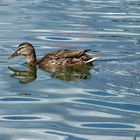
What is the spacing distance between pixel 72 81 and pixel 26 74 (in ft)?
4.98

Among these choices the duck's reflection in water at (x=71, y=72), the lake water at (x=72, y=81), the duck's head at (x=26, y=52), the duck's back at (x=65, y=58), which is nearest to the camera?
the lake water at (x=72, y=81)

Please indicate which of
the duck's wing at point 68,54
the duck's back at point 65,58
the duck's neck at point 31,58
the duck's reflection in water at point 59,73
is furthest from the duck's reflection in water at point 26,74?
the duck's wing at point 68,54

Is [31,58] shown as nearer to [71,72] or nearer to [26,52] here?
[26,52]

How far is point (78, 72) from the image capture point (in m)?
14.9

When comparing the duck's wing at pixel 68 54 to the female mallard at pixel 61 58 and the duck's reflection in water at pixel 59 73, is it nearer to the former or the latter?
the female mallard at pixel 61 58

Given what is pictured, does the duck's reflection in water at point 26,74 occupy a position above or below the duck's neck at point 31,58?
below

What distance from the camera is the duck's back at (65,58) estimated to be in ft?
50.9

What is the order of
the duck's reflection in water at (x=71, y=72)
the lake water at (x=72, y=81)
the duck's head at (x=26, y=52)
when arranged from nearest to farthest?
the lake water at (x=72, y=81) → the duck's reflection in water at (x=71, y=72) → the duck's head at (x=26, y=52)

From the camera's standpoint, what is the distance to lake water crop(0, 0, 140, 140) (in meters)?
10.3

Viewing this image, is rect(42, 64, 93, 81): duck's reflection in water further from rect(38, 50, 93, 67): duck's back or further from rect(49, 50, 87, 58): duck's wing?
rect(49, 50, 87, 58): duck's wing

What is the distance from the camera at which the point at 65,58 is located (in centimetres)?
1565

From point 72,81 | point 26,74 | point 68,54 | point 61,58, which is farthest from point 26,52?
point 72,81

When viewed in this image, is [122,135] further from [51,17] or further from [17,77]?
[51,17]

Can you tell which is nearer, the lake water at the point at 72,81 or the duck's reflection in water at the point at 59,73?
the lake water at the point at 72,81
